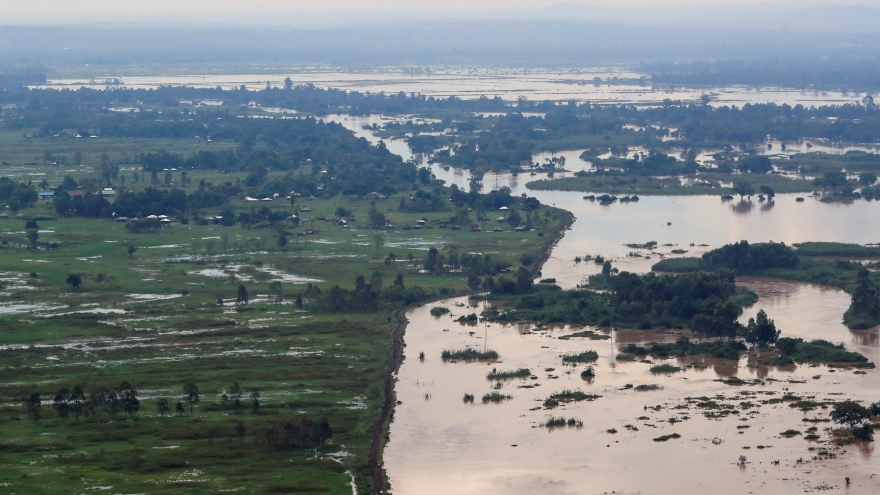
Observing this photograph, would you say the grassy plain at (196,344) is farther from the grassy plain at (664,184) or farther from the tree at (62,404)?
the grassy plain at (664,184)

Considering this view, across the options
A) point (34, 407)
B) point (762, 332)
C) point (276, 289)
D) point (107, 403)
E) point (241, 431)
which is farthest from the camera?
point (276, 289)

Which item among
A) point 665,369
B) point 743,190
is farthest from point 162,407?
point 743,190

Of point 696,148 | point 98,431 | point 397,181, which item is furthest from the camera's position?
point 696,148

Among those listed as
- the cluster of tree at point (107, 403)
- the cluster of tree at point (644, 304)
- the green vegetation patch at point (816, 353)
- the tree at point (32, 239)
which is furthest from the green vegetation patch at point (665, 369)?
the tree at point (32, 239)

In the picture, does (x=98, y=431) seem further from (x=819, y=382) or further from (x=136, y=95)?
(x=136, y=95)

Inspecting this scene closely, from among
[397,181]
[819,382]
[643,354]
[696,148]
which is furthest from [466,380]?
[696,148]

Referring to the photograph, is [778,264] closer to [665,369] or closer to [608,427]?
[665,369]

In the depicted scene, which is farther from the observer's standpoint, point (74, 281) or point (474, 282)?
point (474, 282)

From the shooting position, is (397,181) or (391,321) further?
(397,181)
